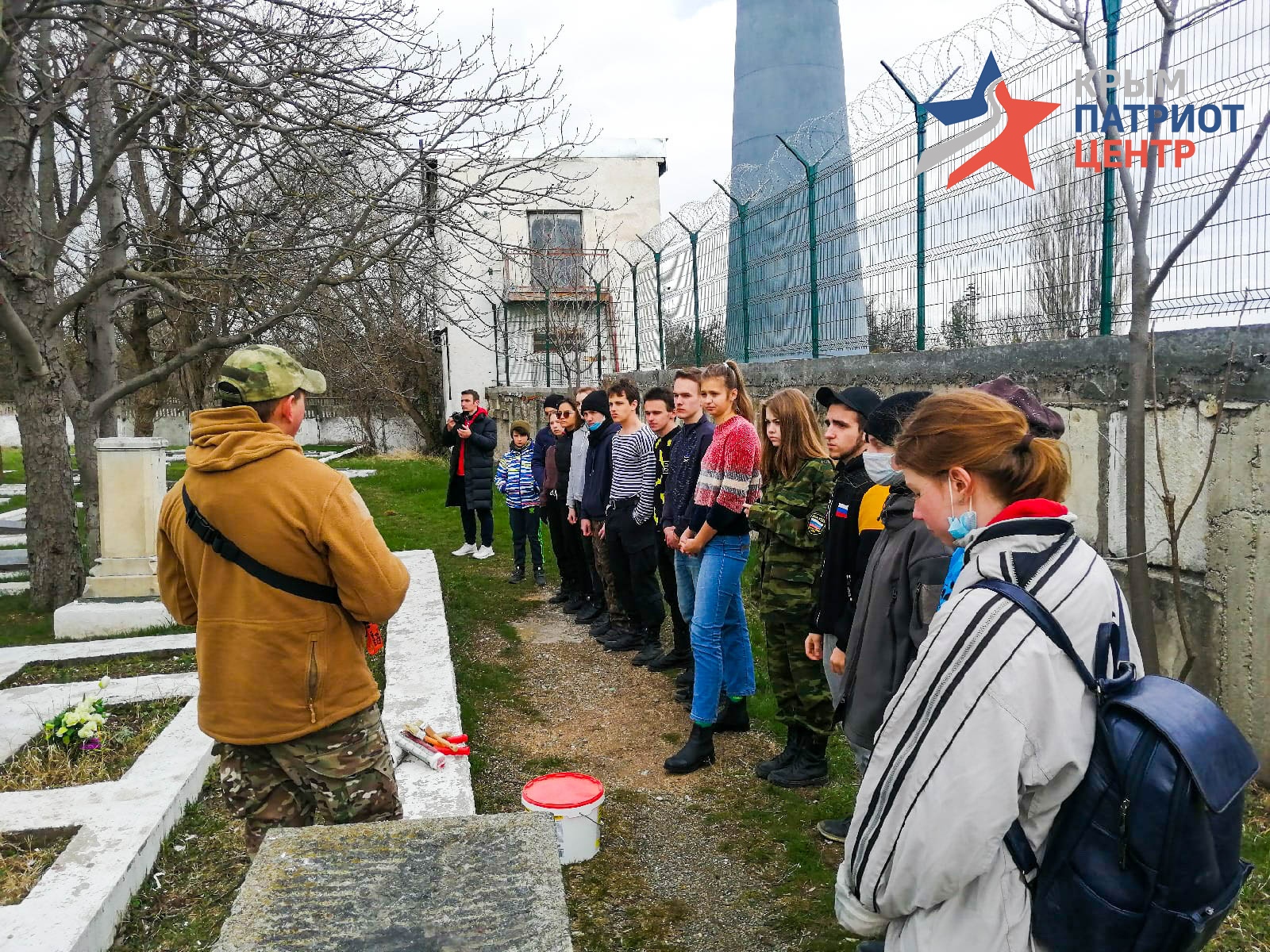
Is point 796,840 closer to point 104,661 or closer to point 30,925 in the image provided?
point 30,925

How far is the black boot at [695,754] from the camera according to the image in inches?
183

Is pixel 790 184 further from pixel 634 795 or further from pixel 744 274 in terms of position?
pixel 634 795

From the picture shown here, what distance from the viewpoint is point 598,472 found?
22.8 feet

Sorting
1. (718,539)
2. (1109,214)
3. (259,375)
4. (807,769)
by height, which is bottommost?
(807,769)

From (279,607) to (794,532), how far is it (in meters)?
2.34

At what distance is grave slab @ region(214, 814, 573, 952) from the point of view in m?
1.61

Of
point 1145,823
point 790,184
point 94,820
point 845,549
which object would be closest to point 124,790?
point 94,820

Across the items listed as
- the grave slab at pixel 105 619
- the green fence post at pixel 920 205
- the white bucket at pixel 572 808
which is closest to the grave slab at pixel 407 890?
the white bucket at pixel 572 808

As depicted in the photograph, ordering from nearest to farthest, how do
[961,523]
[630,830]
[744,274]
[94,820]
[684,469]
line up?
[961,523]
[94,820]
[630,830]
[684,469]
[744,274]

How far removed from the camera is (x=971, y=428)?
5.98 ft

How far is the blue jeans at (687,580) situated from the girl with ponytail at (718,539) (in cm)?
41

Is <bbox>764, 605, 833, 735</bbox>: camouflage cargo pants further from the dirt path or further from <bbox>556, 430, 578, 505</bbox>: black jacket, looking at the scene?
<bbox>556, 430, 578, 505</bbox>: black jacket

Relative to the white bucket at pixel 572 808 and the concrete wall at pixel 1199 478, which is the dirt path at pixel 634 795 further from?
the concrete wall at pixel 1199 478

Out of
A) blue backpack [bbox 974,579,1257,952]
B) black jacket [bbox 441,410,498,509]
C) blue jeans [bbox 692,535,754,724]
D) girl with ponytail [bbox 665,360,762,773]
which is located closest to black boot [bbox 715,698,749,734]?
girl with ponytail [bbox 665,360,762,773]
